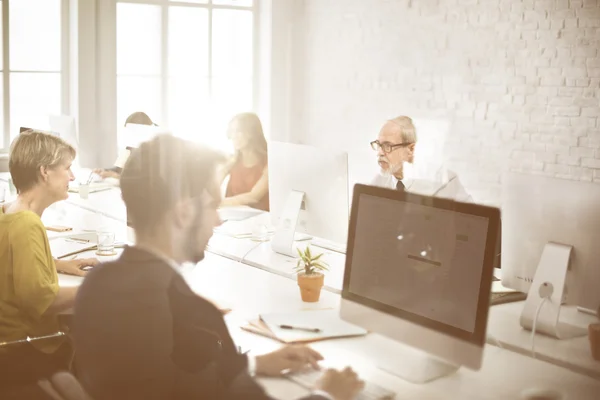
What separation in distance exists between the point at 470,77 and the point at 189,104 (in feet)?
7.35

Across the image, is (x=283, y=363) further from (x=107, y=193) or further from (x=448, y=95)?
(x=448, y=95)

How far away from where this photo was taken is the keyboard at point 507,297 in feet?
7.98

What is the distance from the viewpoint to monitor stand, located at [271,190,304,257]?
293 centimetres

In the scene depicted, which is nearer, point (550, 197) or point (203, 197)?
point (203, 197)

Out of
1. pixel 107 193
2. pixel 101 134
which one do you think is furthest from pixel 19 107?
pixel 107 193

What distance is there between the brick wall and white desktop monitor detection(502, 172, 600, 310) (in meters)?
2.25

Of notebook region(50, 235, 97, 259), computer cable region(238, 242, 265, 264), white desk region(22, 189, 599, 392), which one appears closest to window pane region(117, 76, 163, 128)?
white desk region(22, 189, 599, 392)

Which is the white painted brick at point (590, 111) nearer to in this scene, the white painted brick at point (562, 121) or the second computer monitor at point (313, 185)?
the white painted brick at point (562, 121)

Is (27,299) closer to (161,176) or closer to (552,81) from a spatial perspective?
(161,176)

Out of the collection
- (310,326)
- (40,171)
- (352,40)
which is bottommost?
(310,326)

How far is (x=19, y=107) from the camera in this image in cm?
522

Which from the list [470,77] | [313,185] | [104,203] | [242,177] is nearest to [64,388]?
[313,185]

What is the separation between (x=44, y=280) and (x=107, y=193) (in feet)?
6.99

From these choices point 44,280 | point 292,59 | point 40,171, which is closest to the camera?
point 44,280
